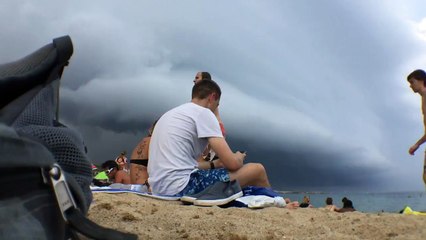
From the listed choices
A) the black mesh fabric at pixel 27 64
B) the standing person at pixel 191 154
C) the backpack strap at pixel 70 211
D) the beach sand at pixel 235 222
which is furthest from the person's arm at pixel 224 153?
the backpack strap at pixel 70 211

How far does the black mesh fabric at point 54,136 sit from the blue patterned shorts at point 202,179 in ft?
9.54

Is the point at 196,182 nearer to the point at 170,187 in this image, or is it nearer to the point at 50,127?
the point at 170,187

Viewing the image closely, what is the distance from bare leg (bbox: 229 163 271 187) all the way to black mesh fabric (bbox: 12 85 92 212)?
318cm

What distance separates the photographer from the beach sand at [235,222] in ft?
9.17

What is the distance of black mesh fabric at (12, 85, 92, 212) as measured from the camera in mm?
900

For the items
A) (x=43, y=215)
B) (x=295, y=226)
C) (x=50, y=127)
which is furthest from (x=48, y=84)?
(x=295, y=226)

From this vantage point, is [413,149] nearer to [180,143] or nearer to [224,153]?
[224,153]

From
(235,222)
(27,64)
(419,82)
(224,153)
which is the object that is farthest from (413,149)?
(27,64)

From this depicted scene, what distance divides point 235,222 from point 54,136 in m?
2.24

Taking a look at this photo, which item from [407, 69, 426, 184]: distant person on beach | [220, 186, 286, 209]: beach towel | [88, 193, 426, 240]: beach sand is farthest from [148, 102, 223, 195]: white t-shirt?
[407, 69, 426, 184]: distant person on beach

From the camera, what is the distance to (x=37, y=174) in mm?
852

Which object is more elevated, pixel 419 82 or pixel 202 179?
pixel 419 82

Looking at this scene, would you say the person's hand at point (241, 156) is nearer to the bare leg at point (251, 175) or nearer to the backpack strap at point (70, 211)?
the bare leg at point (251, 175)

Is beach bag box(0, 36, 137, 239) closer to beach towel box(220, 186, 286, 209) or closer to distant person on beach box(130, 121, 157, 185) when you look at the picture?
beach towel box(220, 186, 286, 209)
